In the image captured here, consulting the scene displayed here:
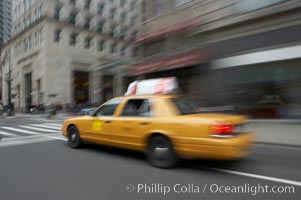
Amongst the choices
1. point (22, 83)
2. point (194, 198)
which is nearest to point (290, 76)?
point (194, 198)

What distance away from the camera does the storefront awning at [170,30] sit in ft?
58.6

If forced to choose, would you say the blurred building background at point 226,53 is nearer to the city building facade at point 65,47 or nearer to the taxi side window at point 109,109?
the city building facade at point 65,47

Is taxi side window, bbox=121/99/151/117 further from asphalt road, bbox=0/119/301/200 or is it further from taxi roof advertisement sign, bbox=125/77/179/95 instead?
taxi roof advertisement sign, bbox=125/77/179/95

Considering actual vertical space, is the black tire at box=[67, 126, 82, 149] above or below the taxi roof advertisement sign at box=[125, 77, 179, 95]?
below

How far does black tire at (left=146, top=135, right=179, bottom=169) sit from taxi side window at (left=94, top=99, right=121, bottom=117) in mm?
1540

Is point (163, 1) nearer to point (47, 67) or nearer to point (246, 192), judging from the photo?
point (246, 192)

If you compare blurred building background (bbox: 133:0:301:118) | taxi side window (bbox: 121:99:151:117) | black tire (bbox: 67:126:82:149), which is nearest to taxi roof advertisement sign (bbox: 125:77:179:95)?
blurred building background (bbox: 133:0:301:118)

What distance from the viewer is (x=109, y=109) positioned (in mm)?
8039

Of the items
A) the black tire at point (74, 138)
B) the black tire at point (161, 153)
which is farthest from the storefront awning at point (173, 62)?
the black tire at point (161, 153)

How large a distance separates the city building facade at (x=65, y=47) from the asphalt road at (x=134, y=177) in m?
32.6

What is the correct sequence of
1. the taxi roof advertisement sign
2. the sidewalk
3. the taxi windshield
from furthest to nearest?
the taxi roof advertisement sign < the sidewalk < the taxi windshield

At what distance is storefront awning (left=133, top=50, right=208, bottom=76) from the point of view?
17.3m

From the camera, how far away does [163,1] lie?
21031mm

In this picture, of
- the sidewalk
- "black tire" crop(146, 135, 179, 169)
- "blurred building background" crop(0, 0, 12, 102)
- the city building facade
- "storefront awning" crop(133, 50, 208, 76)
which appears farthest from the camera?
"blurred building background" crop(0, 0, 12, 102)
